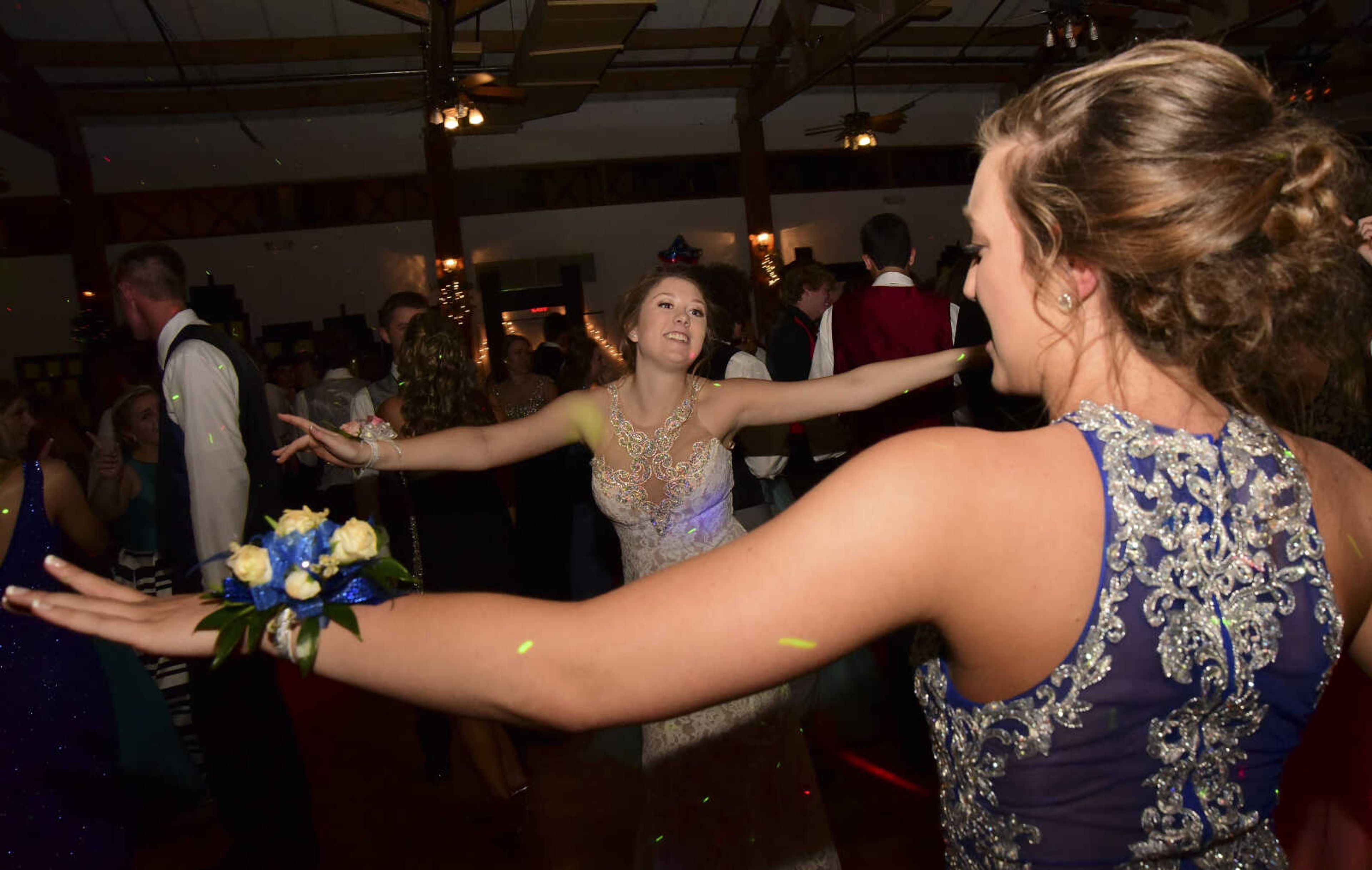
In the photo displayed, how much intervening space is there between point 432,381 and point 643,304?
2.94 ft

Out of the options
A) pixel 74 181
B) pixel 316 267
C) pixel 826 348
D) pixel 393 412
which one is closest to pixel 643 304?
pixel 393 412

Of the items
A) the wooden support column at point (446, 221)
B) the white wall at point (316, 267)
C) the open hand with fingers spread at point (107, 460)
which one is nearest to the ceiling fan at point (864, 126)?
the wooden support column at point (446, 221)

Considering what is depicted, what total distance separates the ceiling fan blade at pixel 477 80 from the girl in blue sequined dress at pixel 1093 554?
6356 millimetres

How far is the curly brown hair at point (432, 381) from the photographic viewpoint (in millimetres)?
3023

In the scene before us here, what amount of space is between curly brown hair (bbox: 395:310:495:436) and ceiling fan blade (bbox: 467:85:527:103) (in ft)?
13.9

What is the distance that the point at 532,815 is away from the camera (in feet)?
9.87

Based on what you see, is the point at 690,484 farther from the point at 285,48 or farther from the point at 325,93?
the point at 325,93

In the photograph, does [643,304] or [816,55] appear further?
[816,55]

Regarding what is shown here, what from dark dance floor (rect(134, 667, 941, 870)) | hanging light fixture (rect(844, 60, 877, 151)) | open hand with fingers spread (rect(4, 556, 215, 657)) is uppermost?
hanging light fixture (rect(844, 60, 877, 151))

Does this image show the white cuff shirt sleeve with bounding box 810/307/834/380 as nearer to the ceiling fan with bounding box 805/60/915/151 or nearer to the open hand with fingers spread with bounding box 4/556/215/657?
the open hand with fingers spread with bounding box 4/556/215/657

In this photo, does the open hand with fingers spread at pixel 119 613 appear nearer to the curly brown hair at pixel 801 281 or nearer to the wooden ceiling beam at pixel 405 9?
the curly brown hair at pixel 801 281

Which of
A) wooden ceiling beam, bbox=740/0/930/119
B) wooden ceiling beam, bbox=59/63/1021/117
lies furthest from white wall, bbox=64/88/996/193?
wooden ceiling beam, bbox=740/0/930/119

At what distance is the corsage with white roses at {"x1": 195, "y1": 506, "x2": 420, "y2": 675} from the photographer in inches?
33.5

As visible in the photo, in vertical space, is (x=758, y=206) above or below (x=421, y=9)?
below
